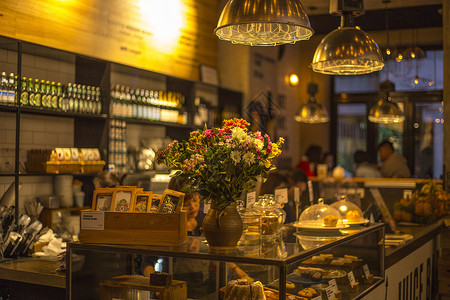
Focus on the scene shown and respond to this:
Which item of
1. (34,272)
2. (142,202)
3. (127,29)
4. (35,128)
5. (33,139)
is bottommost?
(34,272)

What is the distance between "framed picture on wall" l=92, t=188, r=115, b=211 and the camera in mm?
2684

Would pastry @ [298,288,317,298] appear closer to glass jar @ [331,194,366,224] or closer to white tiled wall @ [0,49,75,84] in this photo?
glass jar @ [331,194,366,224]

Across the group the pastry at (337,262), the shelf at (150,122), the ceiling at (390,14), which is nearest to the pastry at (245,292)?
the pastry at (337,262)

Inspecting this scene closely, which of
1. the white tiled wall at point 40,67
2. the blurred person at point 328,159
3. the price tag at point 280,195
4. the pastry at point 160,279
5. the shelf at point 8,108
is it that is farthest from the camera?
the blurred person at point 328,159

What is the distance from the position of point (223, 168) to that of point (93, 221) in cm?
67

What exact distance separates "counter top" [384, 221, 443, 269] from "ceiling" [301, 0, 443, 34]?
3.79 meters

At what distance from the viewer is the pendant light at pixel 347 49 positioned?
10.8ft

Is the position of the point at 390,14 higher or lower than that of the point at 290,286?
higher

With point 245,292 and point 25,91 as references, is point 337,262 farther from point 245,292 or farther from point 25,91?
point 25,91

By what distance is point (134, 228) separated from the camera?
8.25 feet

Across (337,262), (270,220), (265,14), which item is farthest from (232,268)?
(265,14)

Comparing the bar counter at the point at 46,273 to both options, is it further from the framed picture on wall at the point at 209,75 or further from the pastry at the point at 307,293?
the framed picture on wall at the point at 209,75

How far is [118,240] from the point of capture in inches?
99.5

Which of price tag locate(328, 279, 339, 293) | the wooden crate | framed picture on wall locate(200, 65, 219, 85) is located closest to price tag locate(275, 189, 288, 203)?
price tag locate(328, 279, 339, 293)
